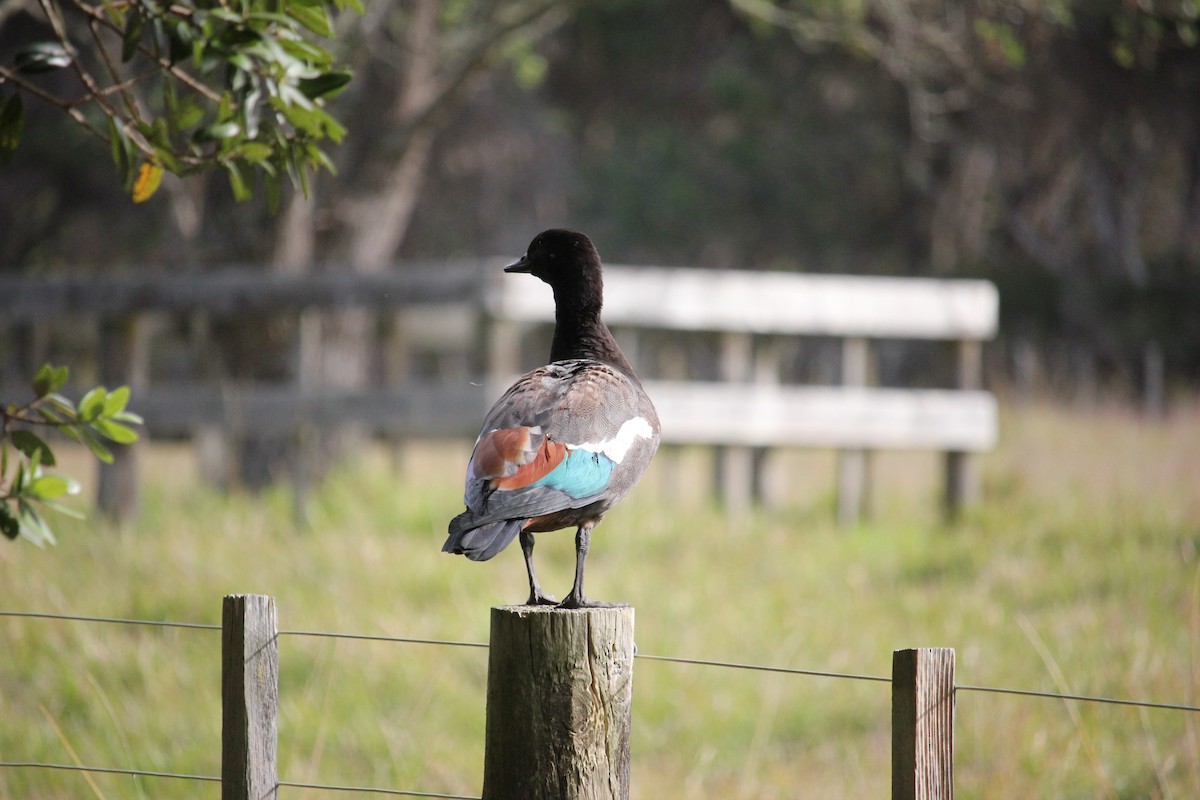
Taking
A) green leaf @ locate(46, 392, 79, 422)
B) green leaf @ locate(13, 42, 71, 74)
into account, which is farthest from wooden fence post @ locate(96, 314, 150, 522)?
green leaf @ locate(13, 42, 71, 74)

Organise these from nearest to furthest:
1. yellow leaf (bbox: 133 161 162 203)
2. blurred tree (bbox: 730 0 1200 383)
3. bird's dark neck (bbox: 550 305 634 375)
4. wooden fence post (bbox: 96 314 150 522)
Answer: yellow leaf (bbox: 133 161 162 203) → bird's dark neck (bbox: 550 305 634 375) → wooden fence post (bbox: 96 314 150 522) → blurred tree (bbox: 730 0 1200 383)

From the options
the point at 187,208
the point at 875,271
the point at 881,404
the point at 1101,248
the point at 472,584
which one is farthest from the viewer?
the point at 875,271

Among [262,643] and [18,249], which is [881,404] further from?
[18,249]

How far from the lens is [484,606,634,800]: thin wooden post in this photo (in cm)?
301

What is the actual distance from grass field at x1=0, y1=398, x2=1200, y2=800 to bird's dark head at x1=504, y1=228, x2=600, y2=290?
5.52 feet

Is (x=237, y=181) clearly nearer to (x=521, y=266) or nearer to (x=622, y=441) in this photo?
(x=521, y=266)

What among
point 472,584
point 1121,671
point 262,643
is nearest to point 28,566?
point 472,584

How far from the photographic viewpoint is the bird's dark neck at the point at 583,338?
3818 mm

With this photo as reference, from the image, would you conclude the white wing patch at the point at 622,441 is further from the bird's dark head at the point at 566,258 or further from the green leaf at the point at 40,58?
the green leaf at the point at 40,58

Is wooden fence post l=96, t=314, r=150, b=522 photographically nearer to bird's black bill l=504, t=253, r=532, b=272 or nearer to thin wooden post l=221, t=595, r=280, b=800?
bird's black bill l=504, t=253, r=532, b=272

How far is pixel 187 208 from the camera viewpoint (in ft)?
43.6

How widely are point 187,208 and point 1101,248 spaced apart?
54.8 feet

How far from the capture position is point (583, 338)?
3850mm

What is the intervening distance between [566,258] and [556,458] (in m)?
0.85
